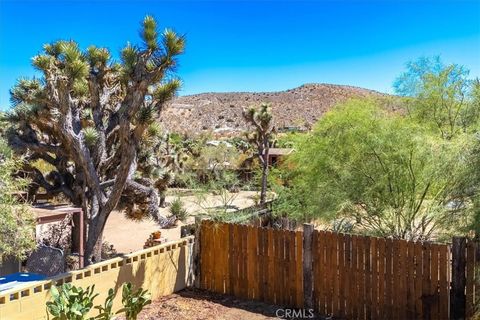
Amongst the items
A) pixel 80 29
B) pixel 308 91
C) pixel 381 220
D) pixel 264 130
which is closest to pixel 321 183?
pixel 381 220

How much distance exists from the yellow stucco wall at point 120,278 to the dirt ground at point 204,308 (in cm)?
35

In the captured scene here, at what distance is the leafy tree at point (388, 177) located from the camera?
7309mm

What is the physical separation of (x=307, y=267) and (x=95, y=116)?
250 inches

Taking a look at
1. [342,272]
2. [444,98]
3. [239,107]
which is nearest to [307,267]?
[342,272]

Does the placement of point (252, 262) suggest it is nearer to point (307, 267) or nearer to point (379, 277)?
point (307, 267)

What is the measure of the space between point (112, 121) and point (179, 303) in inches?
220

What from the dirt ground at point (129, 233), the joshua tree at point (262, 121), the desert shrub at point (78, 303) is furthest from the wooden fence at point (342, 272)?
the joshua tree at point (262, 121)

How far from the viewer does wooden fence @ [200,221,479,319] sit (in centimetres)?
639

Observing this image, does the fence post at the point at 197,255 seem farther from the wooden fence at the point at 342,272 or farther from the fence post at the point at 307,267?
the fence post at the point at 307,267

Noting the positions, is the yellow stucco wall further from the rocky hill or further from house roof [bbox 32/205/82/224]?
the rocky hill

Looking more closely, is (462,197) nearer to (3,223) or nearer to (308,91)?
(3,223)

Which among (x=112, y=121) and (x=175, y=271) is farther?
(x=112, y=121)

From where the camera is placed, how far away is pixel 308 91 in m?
73.3

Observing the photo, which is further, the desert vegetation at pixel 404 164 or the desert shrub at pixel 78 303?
the desert vegetation at pixel 404 164
